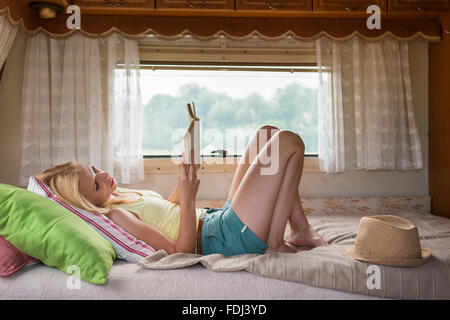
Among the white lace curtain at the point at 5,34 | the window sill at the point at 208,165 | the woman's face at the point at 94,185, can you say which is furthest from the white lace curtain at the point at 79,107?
the woman's face at the point at 94,185

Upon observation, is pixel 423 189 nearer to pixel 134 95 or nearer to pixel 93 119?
pixel 134 95

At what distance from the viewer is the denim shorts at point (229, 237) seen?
1426mm

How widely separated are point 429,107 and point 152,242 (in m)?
2.55

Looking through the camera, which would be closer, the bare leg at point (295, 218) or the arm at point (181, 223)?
the arm at point (181, 223)

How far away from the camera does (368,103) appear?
108 inches

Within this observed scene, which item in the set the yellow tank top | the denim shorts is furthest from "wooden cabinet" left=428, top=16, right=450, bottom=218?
the yellow tank top

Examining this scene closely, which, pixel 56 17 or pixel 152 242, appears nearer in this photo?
pixel 152 242

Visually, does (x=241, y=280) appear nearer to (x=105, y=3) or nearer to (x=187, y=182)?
(x=187, y=182)

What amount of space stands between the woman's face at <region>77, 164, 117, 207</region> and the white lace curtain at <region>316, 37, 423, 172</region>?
1.71 m

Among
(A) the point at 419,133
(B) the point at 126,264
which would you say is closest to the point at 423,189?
(A) the point at 419,133

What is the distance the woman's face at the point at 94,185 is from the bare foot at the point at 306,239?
883 mm

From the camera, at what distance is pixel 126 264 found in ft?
4.45

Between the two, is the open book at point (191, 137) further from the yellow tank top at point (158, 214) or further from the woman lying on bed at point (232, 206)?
the yellow tank top at point (158, 214)

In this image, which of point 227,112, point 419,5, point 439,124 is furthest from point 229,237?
point 419,5
